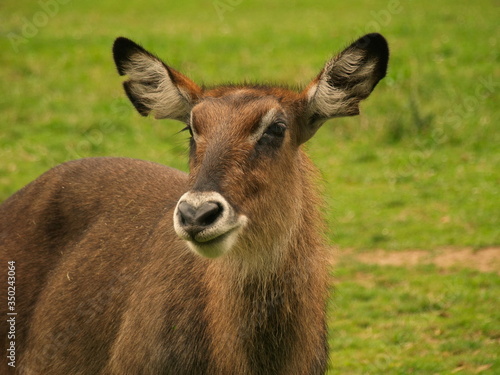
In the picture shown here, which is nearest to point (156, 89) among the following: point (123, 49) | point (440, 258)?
point (123, 49)

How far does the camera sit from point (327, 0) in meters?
29.4

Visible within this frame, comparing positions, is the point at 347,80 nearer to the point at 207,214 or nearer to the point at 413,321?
the point at 207,214

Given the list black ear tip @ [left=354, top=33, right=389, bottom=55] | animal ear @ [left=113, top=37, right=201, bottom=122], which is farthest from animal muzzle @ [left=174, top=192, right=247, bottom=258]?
black ear tip @ [left=354, top=33, right=389, bottom=55]

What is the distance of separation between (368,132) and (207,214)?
36.2ft

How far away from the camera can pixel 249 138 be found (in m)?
4.96

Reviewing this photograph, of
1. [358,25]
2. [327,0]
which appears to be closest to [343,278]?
[358,25]

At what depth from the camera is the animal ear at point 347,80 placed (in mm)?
5102

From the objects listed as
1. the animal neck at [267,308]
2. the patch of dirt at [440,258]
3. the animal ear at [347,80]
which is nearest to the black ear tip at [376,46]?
the animal ear at [347,80]

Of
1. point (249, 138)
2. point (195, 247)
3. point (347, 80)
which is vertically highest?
point (347, 80)

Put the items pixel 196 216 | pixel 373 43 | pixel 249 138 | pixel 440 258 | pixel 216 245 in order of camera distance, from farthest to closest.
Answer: pixel 440 258
pixel 373 43
pixel 249 138
pixel 216 245
pixel 196 216

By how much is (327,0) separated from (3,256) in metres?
25.0

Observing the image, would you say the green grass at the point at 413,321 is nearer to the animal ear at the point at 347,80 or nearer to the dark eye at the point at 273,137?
the animal ear at the point at 347,80

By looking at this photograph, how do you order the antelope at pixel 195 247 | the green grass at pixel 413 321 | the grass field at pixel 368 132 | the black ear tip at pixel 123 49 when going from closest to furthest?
the antelope at pixel 195 247, the black ear tip at pixel 123 49, the green grass at pixel 413 321, the grass field at pixel 368 132

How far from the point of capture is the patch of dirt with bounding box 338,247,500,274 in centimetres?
990
